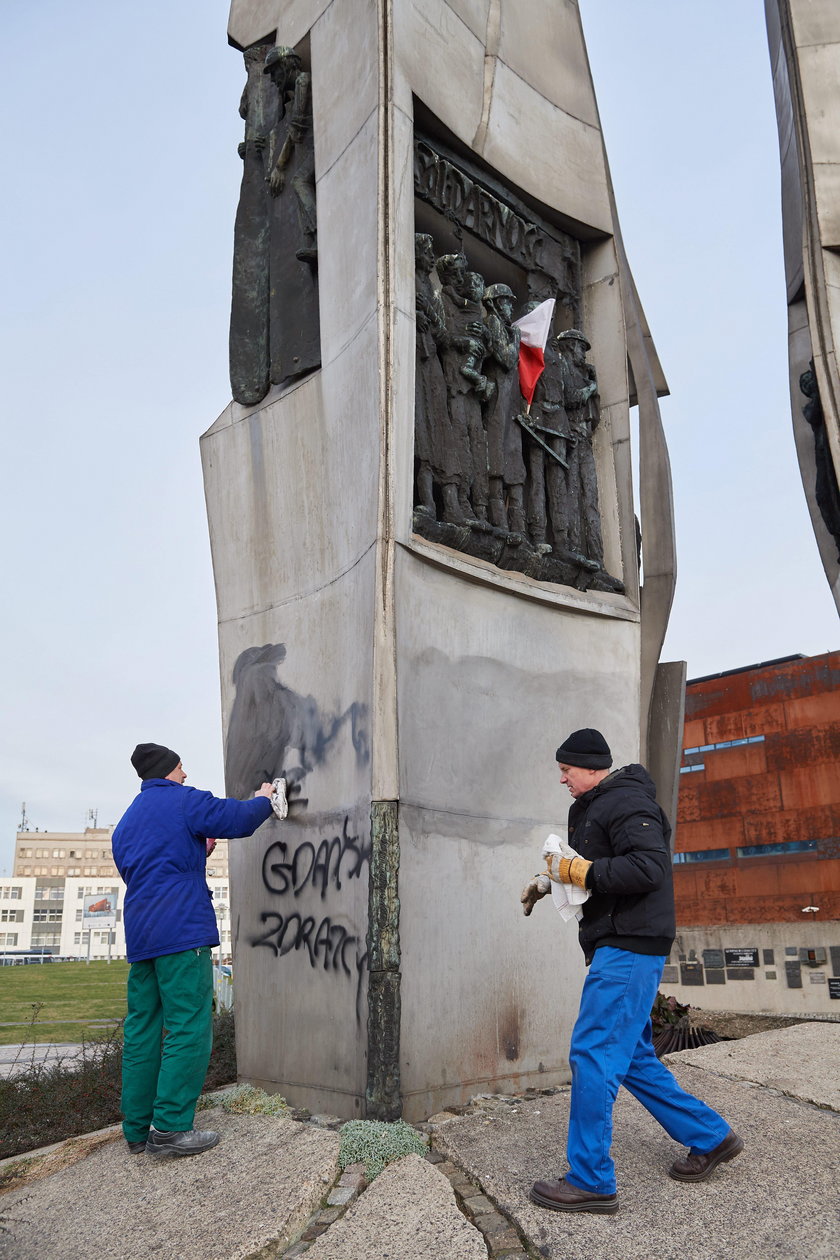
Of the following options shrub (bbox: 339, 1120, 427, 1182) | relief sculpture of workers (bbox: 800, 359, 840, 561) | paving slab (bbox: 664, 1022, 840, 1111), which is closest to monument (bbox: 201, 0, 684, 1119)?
shrub (bbox: 339, 1120, 427, 1182)

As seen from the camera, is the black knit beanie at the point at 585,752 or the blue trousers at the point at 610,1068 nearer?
the blue trousers at the point at 610,1068

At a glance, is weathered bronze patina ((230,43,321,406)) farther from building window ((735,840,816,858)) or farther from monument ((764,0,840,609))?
building window ((735,840,816,858))

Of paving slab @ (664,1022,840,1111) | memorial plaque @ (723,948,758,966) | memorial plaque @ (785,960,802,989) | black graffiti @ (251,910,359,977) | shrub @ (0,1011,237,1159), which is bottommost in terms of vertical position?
memorial plaque @ (785,960,802,989)

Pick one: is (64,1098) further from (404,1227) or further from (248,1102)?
(404,1227)

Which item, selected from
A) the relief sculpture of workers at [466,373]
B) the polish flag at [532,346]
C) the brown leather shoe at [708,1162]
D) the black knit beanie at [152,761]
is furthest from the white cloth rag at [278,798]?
the polish flag at [532,346]

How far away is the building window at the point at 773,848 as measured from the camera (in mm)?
30984

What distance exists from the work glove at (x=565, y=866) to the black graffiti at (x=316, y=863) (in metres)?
1.81

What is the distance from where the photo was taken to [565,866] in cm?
356

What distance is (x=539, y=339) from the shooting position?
8000mm

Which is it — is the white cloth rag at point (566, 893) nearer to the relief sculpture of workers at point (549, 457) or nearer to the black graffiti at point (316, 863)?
the black graffiti at point (316, 863)

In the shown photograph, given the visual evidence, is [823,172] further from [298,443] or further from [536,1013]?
[536,1013]

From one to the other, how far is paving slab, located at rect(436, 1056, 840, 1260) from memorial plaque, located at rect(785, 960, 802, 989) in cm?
2841

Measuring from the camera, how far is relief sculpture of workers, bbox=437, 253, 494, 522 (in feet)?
23.0

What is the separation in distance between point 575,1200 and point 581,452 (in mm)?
5988
